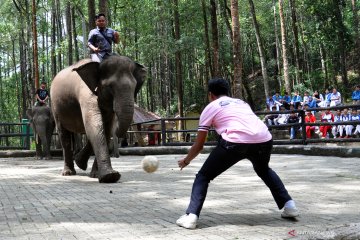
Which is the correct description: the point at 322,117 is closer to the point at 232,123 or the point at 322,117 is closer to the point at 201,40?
the point at 232,123

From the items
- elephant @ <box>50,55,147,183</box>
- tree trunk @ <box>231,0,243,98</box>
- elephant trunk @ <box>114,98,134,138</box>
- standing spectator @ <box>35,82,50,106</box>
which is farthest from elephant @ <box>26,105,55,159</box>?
elephant trunk @ <box>114,98,134,138</box>

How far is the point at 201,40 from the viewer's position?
3628cm

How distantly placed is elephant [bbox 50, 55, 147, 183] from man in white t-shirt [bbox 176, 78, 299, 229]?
3.63 m

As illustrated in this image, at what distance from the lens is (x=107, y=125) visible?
29.9 ft

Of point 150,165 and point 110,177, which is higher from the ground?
point 150,165

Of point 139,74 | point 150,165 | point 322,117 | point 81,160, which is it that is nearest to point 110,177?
point 150,165

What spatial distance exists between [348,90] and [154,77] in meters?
21.5

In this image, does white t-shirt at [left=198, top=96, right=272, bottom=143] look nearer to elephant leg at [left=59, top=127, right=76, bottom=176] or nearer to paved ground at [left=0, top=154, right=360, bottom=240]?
paved ground at [left=0, top=154, right=360, bottom=240]

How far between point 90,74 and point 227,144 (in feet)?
15.6

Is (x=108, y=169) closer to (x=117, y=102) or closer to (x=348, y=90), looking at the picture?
(x=117, y=102)

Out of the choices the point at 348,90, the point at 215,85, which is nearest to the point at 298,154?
the point at 215,85

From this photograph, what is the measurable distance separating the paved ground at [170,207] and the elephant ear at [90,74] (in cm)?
165

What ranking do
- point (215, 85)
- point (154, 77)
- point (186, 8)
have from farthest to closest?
point (154, 77) < point (186, 8) < point (215, 85)

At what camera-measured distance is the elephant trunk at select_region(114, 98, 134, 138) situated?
26.1 ft
